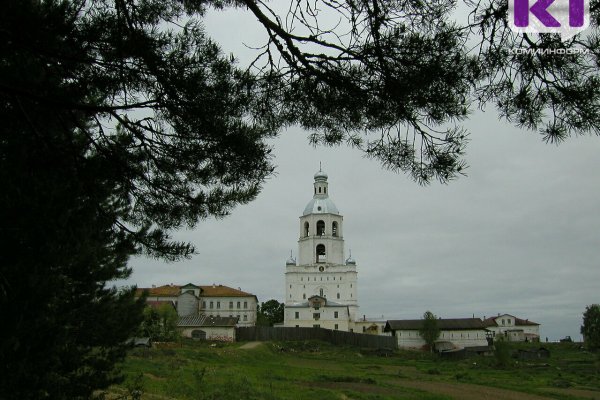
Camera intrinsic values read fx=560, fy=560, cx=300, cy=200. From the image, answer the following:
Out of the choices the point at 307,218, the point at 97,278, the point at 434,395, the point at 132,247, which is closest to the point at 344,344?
the point at 307,218

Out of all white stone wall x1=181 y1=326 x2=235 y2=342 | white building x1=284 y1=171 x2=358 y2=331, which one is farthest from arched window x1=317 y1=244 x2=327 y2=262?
white stone wall x1=181 y1=326 x2=235 y2=342

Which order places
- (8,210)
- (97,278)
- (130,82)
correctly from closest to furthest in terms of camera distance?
(8,210) < (130,82) < (97,278)

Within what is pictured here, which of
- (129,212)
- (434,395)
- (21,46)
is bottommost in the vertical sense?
(434,395)

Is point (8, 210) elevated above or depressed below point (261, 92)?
below

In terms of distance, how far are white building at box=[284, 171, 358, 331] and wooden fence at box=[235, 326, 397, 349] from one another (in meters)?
12.7

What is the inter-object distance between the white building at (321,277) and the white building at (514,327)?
3021 cm

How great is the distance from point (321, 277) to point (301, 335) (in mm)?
21381

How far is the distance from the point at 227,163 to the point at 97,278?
753cm

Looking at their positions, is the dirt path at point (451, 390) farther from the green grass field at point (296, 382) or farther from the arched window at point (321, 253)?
the arched window at point (321, 253)

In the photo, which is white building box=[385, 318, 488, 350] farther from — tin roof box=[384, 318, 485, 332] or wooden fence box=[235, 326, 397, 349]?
wooden fence box=[235, 326, 397, 349]

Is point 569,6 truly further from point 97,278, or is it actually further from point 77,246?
point 97,278

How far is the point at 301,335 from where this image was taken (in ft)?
189

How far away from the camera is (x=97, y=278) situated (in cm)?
1274

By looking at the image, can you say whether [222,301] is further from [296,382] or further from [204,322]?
[296,382]
